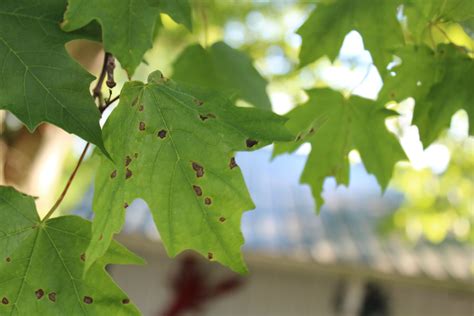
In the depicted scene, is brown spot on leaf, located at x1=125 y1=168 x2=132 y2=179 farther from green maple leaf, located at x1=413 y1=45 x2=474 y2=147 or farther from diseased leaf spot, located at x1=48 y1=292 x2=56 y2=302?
green maple leaf, located at x1=413 y1=45 x2=474 y2=147

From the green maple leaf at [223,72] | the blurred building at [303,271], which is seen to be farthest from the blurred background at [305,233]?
the green maple leaf at [223,72]

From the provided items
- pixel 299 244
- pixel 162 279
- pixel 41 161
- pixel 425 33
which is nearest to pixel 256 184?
pixel 162 279

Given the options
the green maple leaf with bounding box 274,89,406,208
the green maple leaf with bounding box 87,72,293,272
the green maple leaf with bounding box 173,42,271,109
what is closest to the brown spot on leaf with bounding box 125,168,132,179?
the green maple leaf with bounding box 87,72,293,272

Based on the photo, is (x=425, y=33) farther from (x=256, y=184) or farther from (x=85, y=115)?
(x=256, y=184)

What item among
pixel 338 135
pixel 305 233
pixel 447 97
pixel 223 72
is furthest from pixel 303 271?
pixel 447 97

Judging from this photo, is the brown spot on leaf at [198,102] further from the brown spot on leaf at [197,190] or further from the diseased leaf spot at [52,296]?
the diseased leaf spot at [52,296]

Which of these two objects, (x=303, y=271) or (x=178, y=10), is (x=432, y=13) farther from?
(x=303, y=271)
